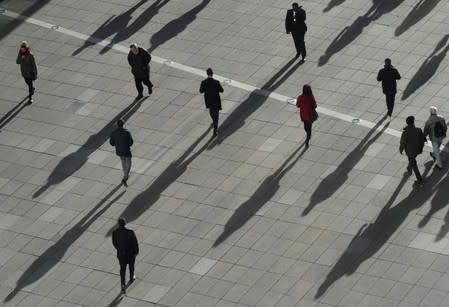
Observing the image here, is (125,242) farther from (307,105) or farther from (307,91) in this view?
(307,91)

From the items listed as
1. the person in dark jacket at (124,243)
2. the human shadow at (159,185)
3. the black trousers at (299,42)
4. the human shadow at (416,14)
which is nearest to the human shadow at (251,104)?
the black trousers at (299,42)

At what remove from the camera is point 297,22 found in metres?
33.2

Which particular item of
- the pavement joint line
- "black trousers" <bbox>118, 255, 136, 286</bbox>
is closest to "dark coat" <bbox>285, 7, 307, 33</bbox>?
the pavement joint line

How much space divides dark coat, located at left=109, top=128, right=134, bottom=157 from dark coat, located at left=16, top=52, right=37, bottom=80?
449 centimetres

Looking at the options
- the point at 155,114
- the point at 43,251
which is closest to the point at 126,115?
the point at 155,114

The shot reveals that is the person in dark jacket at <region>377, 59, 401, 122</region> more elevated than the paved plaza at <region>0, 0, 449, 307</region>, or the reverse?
the person in dark jacket at <region>377, 59, 401, 122</region>

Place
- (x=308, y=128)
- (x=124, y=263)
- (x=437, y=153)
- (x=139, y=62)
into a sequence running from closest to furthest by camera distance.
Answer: (x=124, y=263)
(x=437, y=153)
(x=308, y=128)
(x=139, y=62)

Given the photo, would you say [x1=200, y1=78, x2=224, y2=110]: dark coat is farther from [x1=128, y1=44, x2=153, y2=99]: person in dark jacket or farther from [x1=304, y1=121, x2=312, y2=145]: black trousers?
[x1=128, y1=44, x2=153, y2=99]: person in dark jacket

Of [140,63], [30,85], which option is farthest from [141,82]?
[30,85]

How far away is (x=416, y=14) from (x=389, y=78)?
524 cm

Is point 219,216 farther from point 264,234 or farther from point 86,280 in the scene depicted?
point 86,280

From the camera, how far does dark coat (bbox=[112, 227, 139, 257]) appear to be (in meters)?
25.5

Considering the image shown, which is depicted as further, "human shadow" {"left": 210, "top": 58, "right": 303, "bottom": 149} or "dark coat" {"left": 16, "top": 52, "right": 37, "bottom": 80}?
"dark coat" {"left": 16, "top": 52, "right": 37, "bottom": 80}

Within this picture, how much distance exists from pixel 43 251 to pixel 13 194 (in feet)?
7.69
